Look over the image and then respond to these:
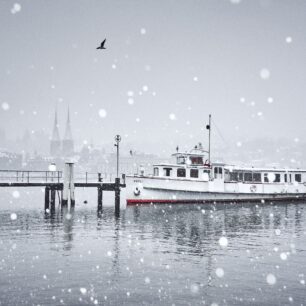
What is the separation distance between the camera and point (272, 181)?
5222 cm

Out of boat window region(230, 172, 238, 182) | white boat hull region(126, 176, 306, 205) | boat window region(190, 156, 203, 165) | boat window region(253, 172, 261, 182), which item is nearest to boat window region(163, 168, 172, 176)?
white boat hull region(126, 176, 306, 205)

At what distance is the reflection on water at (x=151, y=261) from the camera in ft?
49.2

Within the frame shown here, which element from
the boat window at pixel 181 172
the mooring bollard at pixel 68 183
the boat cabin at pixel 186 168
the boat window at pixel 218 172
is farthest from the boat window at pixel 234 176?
the mooring bollard at pixel 68 183

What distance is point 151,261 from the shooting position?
20062 mm

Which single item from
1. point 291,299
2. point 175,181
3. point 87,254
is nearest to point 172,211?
point 175,181

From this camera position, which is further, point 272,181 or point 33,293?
point 272,181

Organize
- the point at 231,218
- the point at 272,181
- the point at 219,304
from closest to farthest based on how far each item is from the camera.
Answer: the point at 219,304 < the point at 231,218 < the point at 272,181

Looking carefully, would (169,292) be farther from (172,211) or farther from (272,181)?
(272,181)

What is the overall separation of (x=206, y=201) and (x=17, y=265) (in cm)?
3206

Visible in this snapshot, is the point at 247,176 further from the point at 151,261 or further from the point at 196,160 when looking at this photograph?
the point at 151,261

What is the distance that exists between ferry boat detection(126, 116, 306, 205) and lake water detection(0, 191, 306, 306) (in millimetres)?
11176

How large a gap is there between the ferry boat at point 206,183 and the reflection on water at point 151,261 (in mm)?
11062

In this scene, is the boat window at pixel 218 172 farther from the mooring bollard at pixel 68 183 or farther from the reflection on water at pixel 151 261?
the mooring bollard at pixel 68 183

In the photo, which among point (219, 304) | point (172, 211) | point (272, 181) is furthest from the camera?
point (272, 181)
